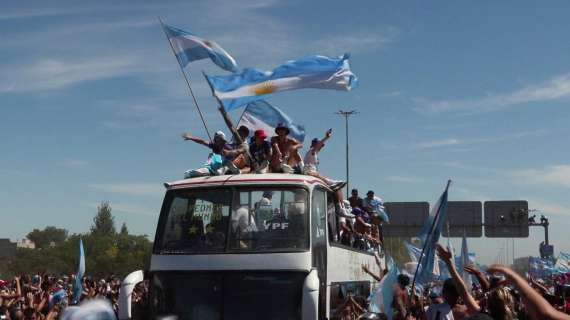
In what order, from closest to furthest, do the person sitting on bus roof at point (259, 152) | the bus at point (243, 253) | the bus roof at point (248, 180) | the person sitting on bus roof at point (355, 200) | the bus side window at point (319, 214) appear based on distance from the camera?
1. the bus at point (243, 253)
2. the bus side window at point (319, 214)
3. the bus roof at point (248, 180)
4. the person sitting on bus roof at point (259, 152)
5. the person sitting on bus roof at point (355, 200)

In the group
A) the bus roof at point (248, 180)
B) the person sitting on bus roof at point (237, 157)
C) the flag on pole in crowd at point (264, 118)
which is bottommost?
the bus roof at point (248, 180)

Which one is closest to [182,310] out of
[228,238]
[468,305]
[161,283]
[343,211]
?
[161,283]

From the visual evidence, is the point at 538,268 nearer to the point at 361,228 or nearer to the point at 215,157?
the point at 361,228

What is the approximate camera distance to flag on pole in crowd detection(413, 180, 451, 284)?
9.96 meters

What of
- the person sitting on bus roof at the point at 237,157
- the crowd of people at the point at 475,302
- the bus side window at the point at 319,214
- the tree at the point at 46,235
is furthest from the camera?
the tree at the point at 46,235

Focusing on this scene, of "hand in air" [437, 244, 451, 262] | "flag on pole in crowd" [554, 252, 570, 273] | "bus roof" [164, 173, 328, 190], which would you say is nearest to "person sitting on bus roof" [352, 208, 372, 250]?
"bus roof" [164, 173, 328, 190]

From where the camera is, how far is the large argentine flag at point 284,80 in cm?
1414

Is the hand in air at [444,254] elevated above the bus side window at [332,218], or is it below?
below

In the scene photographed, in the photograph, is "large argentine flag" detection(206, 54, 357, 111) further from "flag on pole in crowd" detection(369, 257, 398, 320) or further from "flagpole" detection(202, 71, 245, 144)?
"flag on pole in crowd" detection(369, 257, 398, 320)

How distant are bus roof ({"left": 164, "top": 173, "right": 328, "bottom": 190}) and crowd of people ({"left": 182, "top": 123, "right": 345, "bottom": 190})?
1.57 feet

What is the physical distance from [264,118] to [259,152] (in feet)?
8.39

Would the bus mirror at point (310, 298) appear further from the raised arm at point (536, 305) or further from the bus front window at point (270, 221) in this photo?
the raised arm at point (536, 305)

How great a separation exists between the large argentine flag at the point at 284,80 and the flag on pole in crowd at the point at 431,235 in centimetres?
492

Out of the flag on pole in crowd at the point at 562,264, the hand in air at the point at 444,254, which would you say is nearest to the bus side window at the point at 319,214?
the hand in air at the point at 444,254
